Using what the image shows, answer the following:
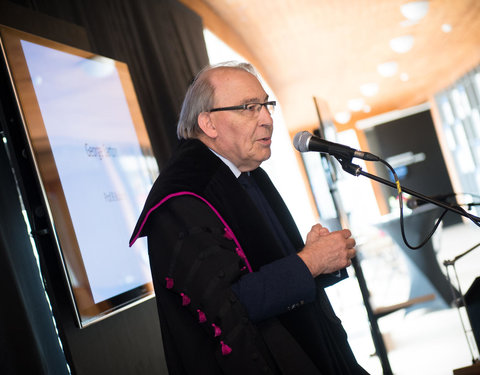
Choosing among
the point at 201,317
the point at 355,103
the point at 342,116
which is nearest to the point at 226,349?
the point at 201,317

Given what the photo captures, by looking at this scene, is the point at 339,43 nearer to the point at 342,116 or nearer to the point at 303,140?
the point at 342,116

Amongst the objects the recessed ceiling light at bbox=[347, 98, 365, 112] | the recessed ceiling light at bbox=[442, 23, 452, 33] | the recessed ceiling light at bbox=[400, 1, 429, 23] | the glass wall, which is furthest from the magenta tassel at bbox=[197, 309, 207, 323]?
the recessed ceiling light at bbox=[347, 98, 365, 112]

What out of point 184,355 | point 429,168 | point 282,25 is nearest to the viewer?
point 184,355

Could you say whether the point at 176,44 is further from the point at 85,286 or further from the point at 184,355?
the point at 184,355

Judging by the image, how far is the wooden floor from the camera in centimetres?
409

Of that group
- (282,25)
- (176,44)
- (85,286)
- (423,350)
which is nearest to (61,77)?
(85,286)

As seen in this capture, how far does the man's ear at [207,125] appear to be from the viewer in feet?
5.53

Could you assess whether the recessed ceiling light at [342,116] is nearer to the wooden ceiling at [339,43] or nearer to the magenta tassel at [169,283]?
the wooden ceiling at [339,43]

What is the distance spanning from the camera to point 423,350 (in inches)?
175

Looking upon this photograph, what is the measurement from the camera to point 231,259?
50.2 inches

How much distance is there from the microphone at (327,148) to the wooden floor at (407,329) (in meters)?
1.65

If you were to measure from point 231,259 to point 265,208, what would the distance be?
1.65ft

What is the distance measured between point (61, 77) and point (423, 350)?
12.5 ft

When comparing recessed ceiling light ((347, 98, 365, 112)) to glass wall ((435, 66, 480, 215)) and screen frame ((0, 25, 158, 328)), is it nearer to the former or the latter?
glass wall ((435, 66, 480, 215))
